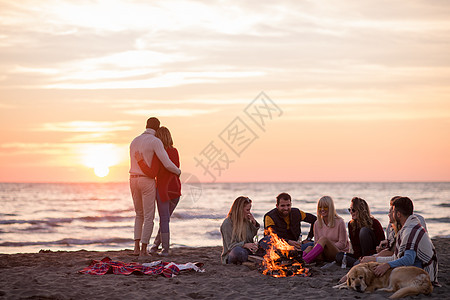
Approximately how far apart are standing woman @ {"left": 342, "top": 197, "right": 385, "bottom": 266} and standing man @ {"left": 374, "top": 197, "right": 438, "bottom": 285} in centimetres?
173

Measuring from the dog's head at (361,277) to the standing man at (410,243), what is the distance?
158 millimetres

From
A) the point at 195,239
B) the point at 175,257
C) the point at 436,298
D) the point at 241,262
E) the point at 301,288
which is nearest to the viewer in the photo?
the point at 436,298

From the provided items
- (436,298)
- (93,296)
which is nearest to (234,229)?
(93,296)

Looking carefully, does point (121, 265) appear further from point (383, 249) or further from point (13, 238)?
point (13, 238)

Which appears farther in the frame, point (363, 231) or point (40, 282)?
point (363, 231)

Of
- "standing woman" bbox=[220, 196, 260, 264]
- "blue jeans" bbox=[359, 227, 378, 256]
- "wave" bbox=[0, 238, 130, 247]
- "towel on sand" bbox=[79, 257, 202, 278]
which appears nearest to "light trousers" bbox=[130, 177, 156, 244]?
"towel on sand" bbox=[79, 257, 202, 278]

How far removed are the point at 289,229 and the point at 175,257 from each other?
238 cm

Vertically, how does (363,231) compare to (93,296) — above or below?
above

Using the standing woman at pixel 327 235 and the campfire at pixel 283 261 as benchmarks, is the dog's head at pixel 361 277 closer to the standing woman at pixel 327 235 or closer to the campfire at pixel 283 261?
the campfire at pixel 283 261

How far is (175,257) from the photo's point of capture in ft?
31.7

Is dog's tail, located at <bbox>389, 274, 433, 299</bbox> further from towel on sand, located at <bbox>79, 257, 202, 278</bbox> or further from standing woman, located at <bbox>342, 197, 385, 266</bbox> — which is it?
towel on sand, located at <bbox>79, 257, 202, 278</bbox>

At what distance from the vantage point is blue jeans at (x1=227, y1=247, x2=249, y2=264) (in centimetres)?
852

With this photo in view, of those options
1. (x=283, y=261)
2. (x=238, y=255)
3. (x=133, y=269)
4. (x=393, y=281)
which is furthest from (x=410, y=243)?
(x=133, y=269)

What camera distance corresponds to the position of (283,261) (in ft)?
25.1
